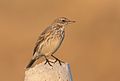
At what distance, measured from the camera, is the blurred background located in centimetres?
1919

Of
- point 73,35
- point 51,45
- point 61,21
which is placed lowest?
point 73,35

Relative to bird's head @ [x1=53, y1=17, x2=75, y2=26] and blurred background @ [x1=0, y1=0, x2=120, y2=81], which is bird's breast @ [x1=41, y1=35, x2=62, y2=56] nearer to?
bird's head @ [x1=53, y1=17, x2=75, y2=26]

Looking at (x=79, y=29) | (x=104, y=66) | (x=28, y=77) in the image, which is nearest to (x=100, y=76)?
(x=104, y=66)

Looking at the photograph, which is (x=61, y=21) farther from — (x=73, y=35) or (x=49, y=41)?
(x=73, y=35)

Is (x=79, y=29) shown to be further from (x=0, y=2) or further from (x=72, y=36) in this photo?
(x=0, y=2)

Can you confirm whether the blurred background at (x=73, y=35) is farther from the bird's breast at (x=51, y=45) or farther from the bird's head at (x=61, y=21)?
the bird's breast at (x=51, y=45)

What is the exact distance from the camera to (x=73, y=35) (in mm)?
21672

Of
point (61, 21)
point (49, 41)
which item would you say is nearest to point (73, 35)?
point (61, 21)

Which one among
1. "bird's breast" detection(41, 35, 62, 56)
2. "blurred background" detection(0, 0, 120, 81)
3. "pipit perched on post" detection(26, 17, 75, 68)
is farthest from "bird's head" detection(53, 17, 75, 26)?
"blurred background" detection(0, 0, 120, 81)

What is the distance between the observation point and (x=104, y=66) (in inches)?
770

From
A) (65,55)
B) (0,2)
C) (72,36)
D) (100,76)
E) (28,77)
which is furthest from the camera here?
(0,2)

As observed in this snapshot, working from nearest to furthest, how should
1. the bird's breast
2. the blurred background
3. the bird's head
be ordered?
the bird's breast
the bird's head
the blurred background

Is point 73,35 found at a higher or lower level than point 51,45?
lower

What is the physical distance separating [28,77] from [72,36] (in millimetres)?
12704
